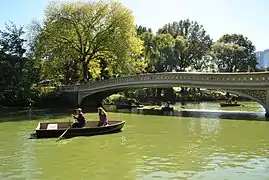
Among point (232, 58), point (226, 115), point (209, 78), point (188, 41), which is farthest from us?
point (232, 58)

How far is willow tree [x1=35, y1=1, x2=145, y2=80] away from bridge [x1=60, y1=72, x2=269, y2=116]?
474 centimetres

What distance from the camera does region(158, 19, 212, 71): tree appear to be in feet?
229

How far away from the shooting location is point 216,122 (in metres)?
29.7

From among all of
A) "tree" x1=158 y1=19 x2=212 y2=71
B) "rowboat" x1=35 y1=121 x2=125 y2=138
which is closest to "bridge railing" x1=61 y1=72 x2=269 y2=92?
→ "rowboat" x1=35 y1=121 x2=125 y2=138

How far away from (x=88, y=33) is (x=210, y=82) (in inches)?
736

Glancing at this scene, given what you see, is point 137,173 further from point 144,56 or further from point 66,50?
point 144,56

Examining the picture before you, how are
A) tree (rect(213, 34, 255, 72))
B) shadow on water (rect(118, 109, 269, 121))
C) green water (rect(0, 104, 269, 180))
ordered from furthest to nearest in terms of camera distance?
tree (rect(213, 34, 255, 72)), shadow on water (rect(118, 109, 269, 121)), green water (rect(0, 104, 269, 180))

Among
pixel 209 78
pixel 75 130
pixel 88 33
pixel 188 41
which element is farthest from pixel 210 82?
pixel 188 41

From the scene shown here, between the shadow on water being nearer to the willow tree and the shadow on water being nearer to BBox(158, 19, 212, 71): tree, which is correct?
the willow tree

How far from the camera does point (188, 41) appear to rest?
73688mm

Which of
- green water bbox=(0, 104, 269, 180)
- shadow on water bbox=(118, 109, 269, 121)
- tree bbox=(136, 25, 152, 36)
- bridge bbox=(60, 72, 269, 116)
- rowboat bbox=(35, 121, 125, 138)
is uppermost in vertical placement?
tree bbox=(136, 25, 152, 36)

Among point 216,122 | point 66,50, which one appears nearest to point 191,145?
point 216,122

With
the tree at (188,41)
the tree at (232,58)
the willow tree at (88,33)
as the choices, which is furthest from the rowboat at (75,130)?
the tree at (232,58)

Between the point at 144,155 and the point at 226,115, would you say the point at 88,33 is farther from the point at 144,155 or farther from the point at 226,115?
the point at 144,155
